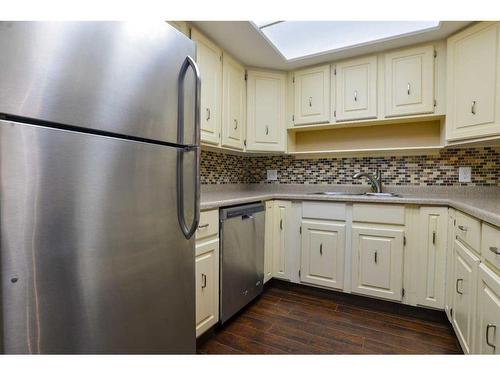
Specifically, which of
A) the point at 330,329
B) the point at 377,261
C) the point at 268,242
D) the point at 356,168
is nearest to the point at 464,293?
the point at 377,261

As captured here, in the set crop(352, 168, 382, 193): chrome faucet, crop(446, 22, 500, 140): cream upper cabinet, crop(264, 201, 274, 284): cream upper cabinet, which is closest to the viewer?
crop(446, 22, 500, 140): cream upper cabinet

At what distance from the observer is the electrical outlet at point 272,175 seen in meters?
2.85

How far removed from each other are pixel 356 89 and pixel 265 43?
0.87m

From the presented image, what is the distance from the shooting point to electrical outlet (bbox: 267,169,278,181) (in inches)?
112

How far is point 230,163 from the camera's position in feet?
8.86

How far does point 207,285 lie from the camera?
1.49 m

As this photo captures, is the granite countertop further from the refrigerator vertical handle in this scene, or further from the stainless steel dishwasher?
the refrigerator vertical handle

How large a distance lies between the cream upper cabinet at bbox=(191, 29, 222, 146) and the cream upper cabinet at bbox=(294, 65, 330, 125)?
81 cm

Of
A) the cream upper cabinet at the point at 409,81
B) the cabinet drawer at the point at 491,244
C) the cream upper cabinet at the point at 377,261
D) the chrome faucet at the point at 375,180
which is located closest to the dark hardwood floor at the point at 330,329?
the cream upper cabinet at the point at 377,261

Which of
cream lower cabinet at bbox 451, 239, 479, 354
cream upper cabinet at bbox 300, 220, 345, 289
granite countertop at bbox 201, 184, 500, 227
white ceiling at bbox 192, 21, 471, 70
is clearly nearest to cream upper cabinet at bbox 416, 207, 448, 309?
granite countertop at bbox 201, 184, 500, 227

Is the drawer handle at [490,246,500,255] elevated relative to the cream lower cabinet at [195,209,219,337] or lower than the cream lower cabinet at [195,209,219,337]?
elevated

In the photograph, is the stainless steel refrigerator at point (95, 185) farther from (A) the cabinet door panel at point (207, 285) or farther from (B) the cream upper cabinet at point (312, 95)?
(B) the cream upper cabinet at point (312, 95)

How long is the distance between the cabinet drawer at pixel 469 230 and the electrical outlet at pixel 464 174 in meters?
0.81

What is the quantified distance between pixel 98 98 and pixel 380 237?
1923 millimetres
